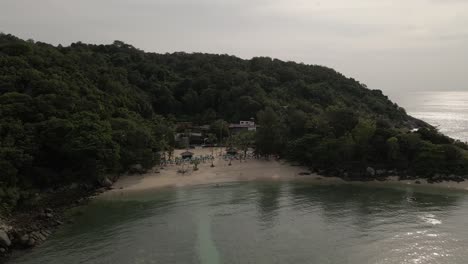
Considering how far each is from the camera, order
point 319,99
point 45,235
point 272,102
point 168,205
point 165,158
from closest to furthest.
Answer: point 45,235
point 168,205
point 165,158
point 272,102
point 319,99

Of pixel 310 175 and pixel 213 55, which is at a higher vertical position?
pixel 213 55

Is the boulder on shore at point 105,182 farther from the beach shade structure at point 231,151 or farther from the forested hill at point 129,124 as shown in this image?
the beach shade structure at point 231,151

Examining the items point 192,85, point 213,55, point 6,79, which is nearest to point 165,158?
point 6,79

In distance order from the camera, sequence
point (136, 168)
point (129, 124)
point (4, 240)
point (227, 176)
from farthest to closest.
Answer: point (129, 124) → point (227, 176) → point (136, 168) → point (4, 240)

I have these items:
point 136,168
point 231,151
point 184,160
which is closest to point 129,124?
point 136,168

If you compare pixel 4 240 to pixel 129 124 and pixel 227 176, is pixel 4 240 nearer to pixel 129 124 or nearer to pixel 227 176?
pixel 129 124

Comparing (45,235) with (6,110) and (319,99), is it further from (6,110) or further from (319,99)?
(319,99)

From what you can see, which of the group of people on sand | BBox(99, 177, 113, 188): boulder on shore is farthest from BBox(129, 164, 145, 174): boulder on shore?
BBox(99, 177, 113, 188): boulder on shore

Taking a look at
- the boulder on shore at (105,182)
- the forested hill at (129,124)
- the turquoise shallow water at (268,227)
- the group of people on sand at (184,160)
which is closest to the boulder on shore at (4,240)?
the turquoise shallow water at (268,227)
